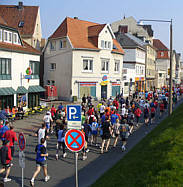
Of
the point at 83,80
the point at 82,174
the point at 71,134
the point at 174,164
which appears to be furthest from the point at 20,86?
the point at 174,164

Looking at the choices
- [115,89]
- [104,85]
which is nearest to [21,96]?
[104,85]

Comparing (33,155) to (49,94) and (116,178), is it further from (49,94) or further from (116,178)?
(49,94)

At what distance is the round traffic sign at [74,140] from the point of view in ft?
25.8

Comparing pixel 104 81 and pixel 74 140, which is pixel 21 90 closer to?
pixel 104 81

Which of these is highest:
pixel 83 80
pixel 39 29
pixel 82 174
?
pixel 39 29

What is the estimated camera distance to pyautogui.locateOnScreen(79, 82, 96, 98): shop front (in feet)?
120

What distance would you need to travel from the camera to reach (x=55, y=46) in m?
38.8

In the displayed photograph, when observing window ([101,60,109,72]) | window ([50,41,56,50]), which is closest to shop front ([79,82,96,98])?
window ([101,60,109,72])

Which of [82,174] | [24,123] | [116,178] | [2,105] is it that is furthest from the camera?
[2,105]

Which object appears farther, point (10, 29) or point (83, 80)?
point (83, 80)

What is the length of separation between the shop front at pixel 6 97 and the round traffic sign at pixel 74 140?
16134mm

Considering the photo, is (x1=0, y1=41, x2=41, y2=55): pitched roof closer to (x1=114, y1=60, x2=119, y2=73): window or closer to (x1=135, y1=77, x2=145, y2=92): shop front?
(x1=114, y1=60, x2=119, y2=73): window

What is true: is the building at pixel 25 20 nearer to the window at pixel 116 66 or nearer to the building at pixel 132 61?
the window at pixel 116 66

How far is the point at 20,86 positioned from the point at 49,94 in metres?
9.85
